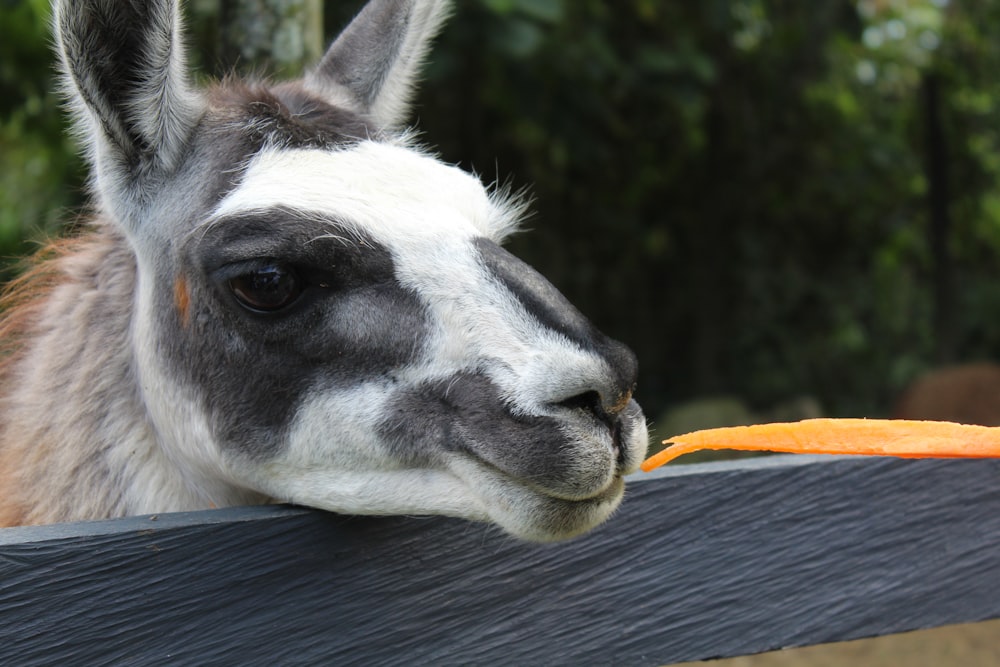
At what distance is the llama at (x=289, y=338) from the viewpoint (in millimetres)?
1821

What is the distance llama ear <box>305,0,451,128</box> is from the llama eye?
102cm

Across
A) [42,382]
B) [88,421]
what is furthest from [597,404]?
[42,382]

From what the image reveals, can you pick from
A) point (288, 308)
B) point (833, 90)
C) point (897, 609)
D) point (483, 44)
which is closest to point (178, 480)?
point (288, 308)

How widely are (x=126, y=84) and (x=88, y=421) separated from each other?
807mm

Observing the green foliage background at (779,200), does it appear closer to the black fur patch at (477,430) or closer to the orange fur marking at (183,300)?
the orange fur marking at (183,300)

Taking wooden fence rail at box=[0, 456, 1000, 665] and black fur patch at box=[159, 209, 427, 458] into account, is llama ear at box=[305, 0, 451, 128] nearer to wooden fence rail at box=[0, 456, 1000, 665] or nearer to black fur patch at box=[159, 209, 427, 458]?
black fur patch at box=[159, 209, 427, 458]

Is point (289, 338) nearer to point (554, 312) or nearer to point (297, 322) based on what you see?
point (297, 322)

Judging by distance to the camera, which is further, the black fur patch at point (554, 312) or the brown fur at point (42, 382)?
the brown fur at point (42, 382)

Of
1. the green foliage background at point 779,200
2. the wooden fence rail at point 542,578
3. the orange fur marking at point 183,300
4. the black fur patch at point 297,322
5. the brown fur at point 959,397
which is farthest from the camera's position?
the green foliage background at point 779,200

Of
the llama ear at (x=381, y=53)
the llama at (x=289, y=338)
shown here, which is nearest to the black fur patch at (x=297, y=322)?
the llama at (x=289, y=338)

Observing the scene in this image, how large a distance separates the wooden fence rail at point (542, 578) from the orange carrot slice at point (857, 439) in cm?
15

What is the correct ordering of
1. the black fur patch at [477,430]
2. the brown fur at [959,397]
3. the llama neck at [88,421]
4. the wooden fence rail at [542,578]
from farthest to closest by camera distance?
the brown fur at [959,397] < the llama neck at [88,421] < the black fur patch at [477,430] < the wooden fence rail at [542,578]

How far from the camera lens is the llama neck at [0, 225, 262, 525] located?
7.48 feet

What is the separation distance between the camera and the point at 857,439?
1.97 metres
